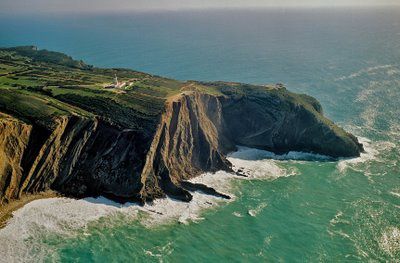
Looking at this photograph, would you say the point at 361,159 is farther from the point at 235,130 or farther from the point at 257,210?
the point at 257,210

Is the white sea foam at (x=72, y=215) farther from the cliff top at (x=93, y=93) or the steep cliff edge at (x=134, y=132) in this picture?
the cliff top at (x=93, y=93)

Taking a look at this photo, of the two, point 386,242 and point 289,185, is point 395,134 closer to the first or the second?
point 289,185

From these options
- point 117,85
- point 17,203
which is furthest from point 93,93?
point 17,203

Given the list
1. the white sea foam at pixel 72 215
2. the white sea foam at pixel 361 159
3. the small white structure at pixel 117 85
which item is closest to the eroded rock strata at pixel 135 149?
the white sea foam at pixel 361 159

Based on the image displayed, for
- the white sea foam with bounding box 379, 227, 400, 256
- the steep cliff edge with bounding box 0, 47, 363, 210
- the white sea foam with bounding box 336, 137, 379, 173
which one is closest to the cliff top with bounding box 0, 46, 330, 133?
the steep cliff edge with bounding box 0, 47, 363, 210

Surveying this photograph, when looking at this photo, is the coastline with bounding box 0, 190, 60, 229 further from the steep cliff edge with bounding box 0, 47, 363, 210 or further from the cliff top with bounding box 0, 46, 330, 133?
the cliff top with bounding box 0, 46, 330, 133
